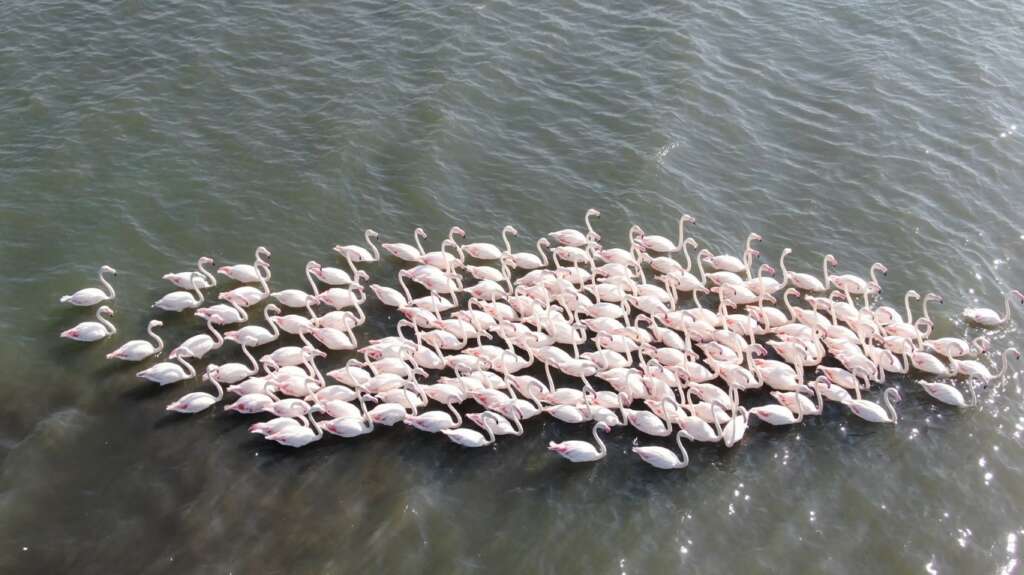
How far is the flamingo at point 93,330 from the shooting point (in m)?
21.6

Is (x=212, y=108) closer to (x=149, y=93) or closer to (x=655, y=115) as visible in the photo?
(x=149, y=93)

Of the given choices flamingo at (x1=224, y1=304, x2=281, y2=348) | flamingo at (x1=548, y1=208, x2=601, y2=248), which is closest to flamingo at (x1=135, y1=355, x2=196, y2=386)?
flamingo at (x1=224, y1=304, x2=281, y2=348)

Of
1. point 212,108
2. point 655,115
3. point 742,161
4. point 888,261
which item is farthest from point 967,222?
point 212,108

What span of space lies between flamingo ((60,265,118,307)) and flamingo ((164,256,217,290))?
4.55 ft

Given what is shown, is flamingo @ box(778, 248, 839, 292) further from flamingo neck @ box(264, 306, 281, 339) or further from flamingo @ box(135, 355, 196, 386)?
flamingo @ box(135, 355, 196, 386)

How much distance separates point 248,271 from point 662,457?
11371mm

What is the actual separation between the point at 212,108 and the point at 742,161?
17.0 meters

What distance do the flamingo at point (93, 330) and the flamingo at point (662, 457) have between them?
500 inches

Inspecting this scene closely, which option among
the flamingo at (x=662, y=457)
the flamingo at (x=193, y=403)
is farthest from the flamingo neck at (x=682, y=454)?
the flamingo at (x=193, y=403)

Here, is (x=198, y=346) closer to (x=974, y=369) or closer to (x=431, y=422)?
(x=431, y=422)

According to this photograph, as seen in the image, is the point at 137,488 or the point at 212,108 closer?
the point at 137,488

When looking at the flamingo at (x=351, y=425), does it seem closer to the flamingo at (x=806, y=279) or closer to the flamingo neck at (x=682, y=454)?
the flamingo neck at (x=682, y=454)

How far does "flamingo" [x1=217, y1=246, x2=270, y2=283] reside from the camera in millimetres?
23531

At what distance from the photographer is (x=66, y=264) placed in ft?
77.8
